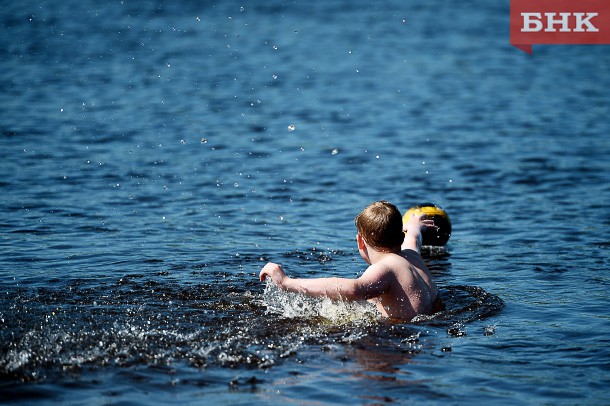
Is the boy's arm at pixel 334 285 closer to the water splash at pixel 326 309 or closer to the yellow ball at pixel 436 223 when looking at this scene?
the water splash at pixel 326 309

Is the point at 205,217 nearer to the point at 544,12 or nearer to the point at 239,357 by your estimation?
the point at 239,357

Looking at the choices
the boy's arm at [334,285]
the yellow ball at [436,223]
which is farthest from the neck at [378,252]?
the yellow ball at [436,223]

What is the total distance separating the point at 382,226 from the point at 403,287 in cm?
54

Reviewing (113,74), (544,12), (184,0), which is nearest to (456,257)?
(113,74)

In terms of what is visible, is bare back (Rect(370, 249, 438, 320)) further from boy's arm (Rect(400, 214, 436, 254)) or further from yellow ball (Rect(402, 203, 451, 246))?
yellow ball (Rect(402, 203, 451, 246))

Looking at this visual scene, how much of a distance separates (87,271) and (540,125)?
1170 centimetres

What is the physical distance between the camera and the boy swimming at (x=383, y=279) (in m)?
7.31

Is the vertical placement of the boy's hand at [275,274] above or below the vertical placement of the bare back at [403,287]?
above

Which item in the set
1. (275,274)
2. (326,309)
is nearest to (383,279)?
(326,309)

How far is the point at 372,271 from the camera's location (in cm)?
748

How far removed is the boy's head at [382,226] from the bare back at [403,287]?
0.41 ft

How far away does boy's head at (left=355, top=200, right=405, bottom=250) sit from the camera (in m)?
7.60

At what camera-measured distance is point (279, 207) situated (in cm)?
1274

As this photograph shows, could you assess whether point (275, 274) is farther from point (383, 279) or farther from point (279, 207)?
point (279, 207)
